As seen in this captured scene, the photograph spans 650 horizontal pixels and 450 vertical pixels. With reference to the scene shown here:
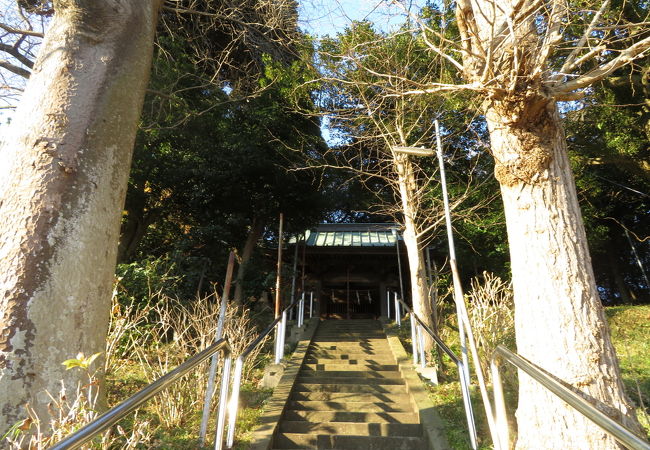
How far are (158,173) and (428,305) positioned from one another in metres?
7.28

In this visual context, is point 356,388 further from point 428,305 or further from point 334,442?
point 428,305

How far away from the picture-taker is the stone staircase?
3.90 m

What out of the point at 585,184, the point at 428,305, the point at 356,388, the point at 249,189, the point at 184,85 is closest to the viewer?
the point at 356,388

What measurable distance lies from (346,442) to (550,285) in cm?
268

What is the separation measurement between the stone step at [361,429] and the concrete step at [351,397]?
62 centimetres

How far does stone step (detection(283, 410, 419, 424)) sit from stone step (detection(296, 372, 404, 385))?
0.89 m

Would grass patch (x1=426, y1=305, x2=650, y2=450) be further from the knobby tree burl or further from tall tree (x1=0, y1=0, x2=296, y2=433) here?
tall tree (x1=0, y1=0, x2=296, y2=433)

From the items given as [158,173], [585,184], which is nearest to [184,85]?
[158,173]

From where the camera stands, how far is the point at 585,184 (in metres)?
9.48

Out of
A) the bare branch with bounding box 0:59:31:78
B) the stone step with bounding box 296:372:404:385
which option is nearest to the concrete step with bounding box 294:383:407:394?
the stone step with bounding box 296:372:404:385

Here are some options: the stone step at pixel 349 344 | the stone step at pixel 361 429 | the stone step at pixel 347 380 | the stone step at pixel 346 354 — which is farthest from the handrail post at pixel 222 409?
the stone step at pixel 349 344

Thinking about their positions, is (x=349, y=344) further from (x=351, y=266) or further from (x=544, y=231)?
(x=351, y=266)

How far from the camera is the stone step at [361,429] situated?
4.06m

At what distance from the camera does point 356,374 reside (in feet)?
18.6
